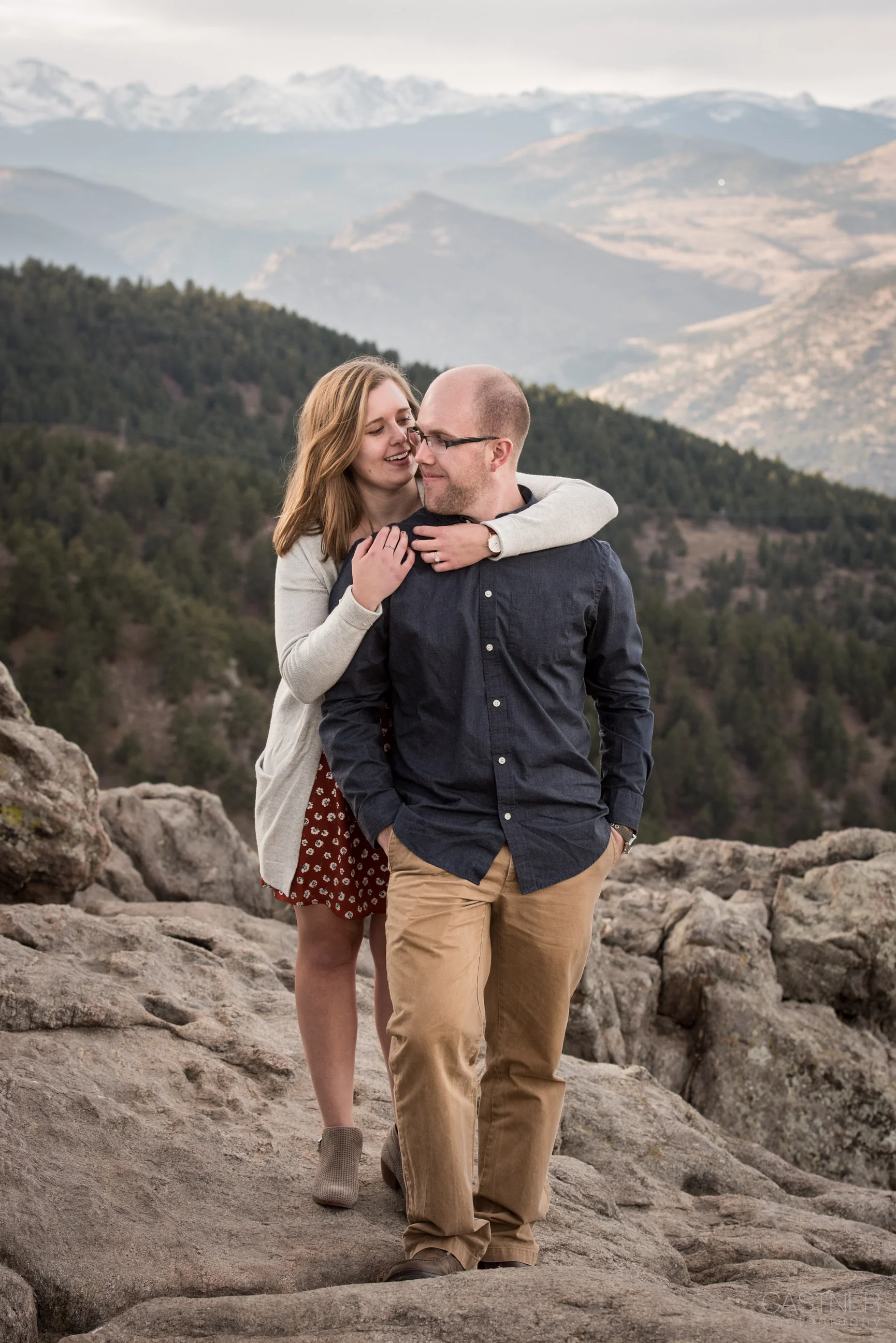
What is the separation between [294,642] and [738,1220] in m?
2.81

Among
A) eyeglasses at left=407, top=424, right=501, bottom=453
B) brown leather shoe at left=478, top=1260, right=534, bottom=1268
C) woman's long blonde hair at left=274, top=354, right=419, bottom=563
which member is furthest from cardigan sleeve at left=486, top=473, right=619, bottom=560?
brown leather shoe at left=478, top=1260, right=534, bottom=1268

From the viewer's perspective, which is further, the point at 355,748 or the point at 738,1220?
the point at 738,1220

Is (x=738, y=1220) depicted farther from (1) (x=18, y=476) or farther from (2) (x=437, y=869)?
(1) (x=18, y=476)

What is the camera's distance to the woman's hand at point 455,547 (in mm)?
3275

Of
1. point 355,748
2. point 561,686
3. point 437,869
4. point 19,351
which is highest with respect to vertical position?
point 19,351

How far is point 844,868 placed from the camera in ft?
25.1

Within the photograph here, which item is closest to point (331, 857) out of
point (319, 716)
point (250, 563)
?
point (319, 716)

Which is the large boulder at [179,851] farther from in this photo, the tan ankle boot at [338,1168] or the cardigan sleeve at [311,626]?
the cardigan sleeve at [311,626]

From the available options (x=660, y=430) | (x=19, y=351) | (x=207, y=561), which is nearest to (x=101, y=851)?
(x=207, y=561)

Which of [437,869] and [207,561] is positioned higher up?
[437,869]

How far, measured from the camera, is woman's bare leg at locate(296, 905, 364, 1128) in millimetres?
3648

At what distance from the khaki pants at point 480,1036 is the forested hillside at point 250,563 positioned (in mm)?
18110

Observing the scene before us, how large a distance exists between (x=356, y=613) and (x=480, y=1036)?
1215 mm

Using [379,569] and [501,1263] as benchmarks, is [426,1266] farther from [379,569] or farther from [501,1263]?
[379,569]
